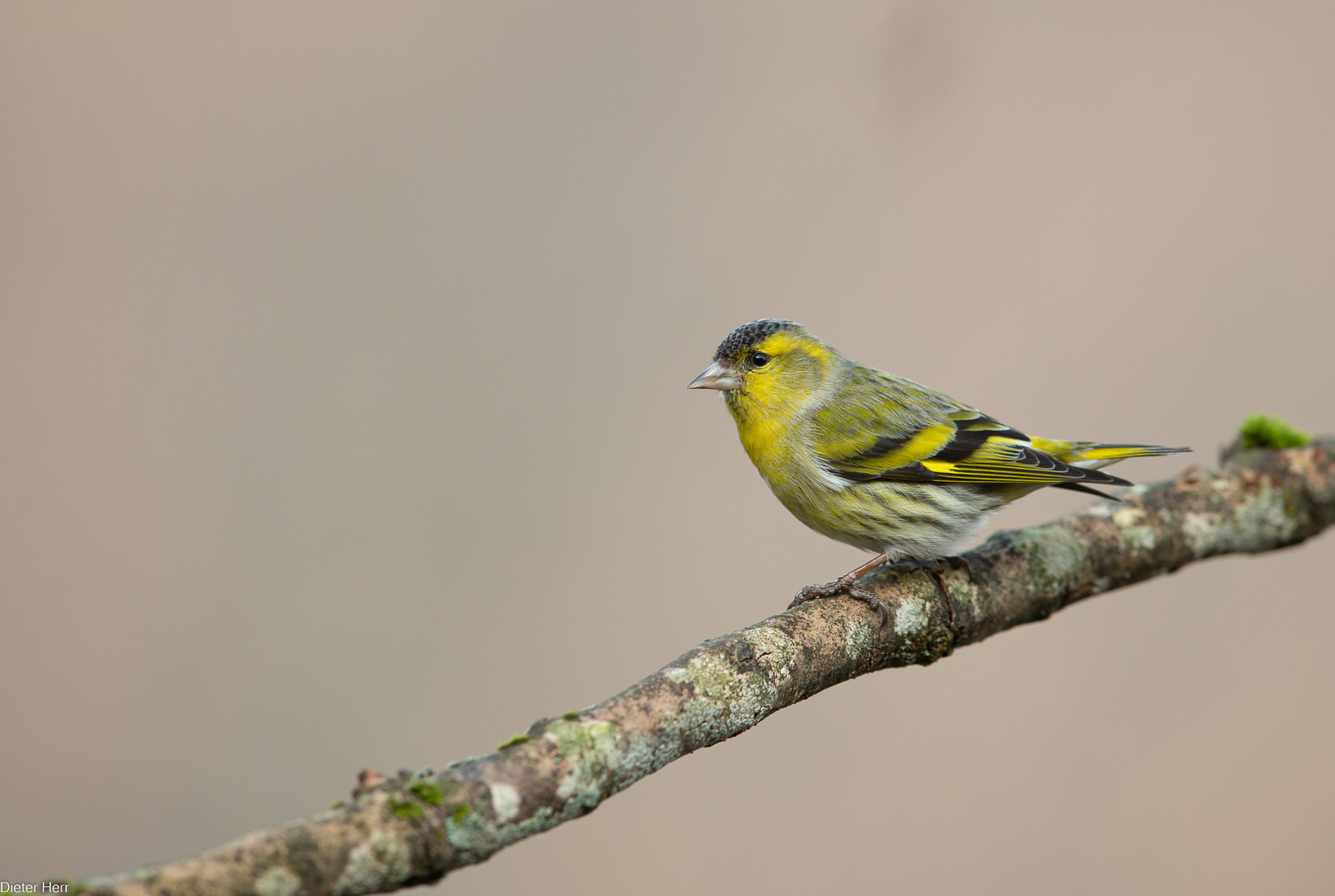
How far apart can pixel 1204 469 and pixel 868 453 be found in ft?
5.95

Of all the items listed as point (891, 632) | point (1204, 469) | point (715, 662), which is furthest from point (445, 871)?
point (1204, 469)

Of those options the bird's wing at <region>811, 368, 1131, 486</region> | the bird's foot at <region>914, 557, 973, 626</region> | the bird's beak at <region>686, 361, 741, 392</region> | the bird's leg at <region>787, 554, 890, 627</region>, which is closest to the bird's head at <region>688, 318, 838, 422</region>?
the bird's beak at <region>686, 361, 741, 392</region>

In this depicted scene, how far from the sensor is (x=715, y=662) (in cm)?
247

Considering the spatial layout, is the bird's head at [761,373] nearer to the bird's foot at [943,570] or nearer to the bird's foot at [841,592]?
the bird's foot at [943,570]

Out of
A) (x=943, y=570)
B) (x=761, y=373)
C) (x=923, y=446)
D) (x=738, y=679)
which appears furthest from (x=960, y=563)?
(x=738, y=679)

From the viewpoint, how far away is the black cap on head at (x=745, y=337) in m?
3.92

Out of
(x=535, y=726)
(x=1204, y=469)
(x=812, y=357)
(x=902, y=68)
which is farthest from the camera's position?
(x=1204, y=469)

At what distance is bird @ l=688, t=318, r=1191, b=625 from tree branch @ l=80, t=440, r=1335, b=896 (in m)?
0.18

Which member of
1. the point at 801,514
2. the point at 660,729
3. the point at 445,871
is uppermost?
the point at 801,514

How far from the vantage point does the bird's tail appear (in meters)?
3.86

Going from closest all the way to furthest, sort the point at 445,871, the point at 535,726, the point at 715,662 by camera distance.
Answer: the point at 445,871
the point at 535,726
the point at 715,662

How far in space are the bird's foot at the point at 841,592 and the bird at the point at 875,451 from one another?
58mm

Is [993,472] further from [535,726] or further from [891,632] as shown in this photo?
[535,726]

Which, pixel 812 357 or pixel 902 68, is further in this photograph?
pixel 812 357
